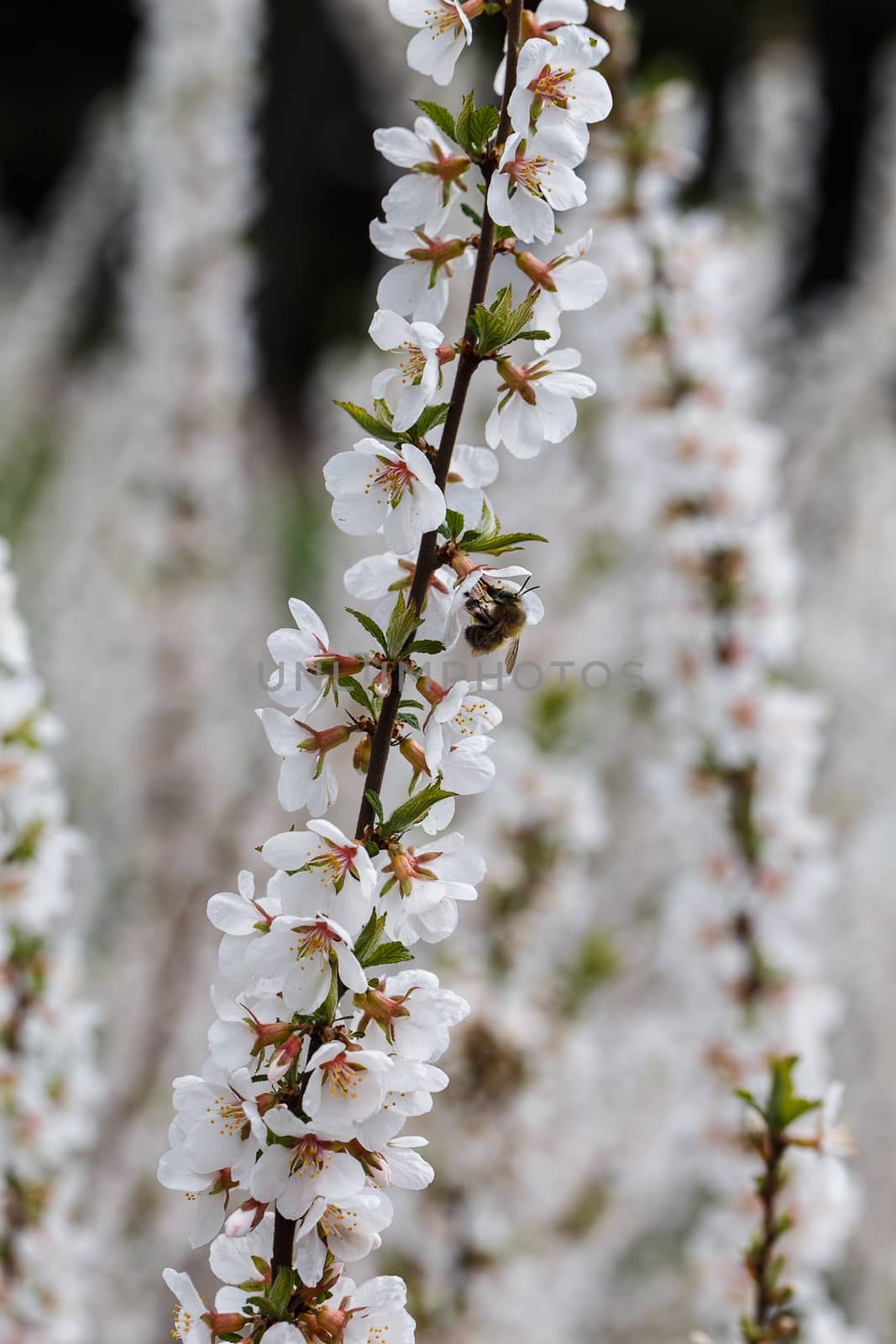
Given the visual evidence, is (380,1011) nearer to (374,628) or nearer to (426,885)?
(426,885)

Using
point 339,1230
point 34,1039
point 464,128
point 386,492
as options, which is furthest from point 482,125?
point 34,1039

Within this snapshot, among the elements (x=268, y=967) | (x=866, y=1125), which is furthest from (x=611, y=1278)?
(x=268, y=967)

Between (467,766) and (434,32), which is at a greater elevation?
(434,32)

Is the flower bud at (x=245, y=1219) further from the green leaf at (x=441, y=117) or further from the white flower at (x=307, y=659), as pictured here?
the green leaf at (x=441, y=117)

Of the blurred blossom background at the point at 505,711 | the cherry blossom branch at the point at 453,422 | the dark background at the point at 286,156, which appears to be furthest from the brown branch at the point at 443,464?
the dark background at the point at 286,156

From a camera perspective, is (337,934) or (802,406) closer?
(337,934)

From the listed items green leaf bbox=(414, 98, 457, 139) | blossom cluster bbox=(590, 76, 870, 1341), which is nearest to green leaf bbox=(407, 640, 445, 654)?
green leaf bbox=(414, 98, 457, 139)

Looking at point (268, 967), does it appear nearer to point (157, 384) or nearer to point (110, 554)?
point (157, 384)
